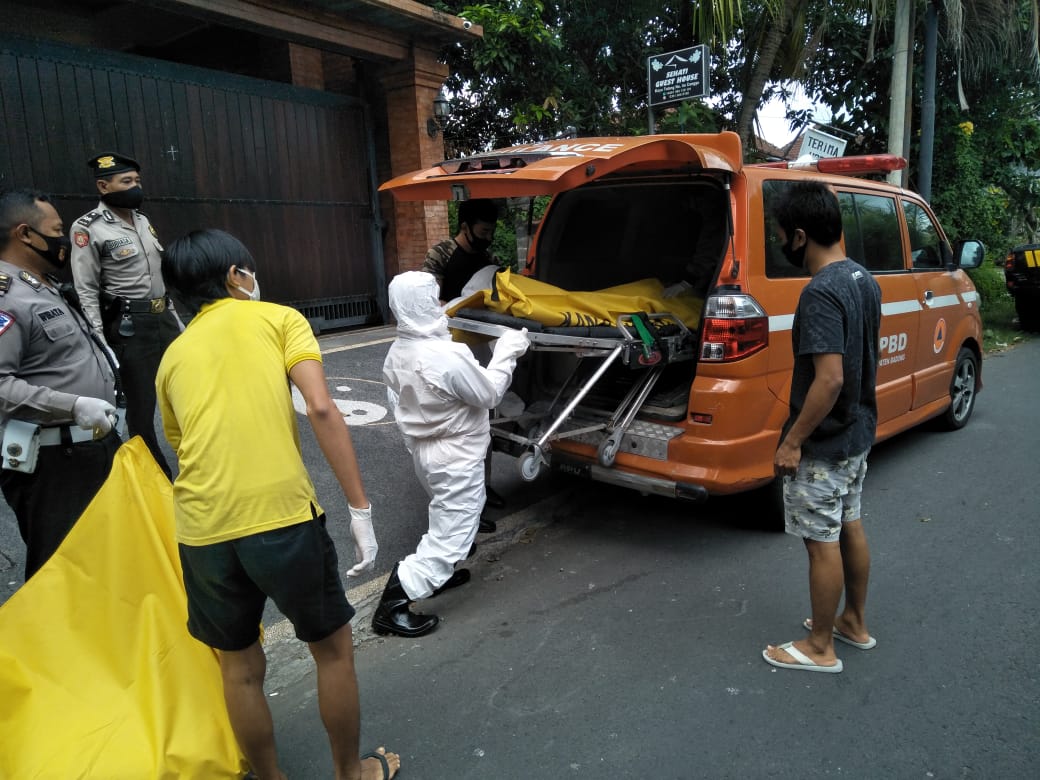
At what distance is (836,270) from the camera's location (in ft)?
9.46

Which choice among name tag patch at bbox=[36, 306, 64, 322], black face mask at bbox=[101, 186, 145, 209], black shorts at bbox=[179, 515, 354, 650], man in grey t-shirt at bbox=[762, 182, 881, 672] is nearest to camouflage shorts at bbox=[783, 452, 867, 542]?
man in grey t-shirt at bbox=[762, 182, 881, 672]

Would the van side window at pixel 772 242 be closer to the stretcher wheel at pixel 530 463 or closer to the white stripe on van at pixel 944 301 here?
the stretcher wheel at pixel 530 463

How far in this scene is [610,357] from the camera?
373 cm

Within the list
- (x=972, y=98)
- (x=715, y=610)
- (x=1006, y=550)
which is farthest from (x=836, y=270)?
(x=972, y=98)

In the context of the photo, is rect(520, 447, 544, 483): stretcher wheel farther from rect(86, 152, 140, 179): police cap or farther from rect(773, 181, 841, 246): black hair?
rect(86, 152, 140, 179): police cap

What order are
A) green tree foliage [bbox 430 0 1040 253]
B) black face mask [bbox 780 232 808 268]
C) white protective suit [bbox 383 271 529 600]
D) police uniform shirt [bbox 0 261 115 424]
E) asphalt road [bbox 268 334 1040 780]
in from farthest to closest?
1. green tree foliage [bbox 430 0 1040 253]
2. white protective suit [bbox 383 271 529 600]
3. black face mask [bbox 780 232 808 268]
4. police uniform shirt [bbox 0 261 115 424]
5. asphalt road [bbox 268 334 1040 780]

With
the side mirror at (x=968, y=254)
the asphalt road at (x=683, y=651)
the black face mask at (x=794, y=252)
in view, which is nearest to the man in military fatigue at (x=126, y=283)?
the asphalt road at (x=683, y=651)

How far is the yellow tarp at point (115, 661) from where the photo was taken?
2.21m

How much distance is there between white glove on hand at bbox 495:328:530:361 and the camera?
3600 millimetres

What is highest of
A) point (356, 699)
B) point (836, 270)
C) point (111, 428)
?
point (836, 270)

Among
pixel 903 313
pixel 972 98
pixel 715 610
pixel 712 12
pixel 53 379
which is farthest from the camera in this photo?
pixel 972 98

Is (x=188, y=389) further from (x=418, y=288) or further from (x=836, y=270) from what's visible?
(x=836, y=270)

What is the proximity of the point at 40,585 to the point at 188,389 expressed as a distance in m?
0.92

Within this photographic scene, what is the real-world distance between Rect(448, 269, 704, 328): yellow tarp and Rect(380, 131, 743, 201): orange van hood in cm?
58
